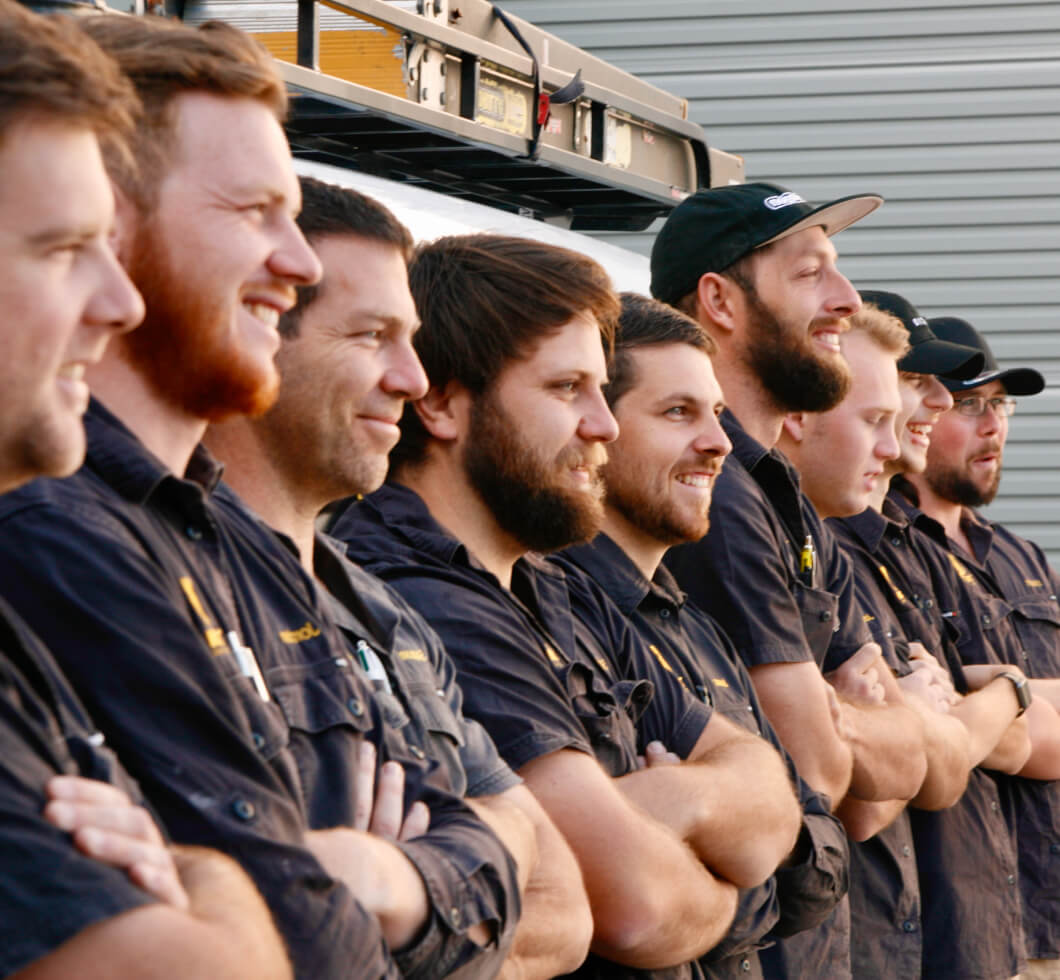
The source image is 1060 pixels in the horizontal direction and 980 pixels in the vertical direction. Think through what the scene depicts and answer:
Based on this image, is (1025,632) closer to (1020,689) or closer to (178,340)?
(1020,689)

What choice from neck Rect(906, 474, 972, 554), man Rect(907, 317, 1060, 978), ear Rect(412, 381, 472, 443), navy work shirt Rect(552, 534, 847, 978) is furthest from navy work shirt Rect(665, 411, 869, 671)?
neck Rect(906, 474, 972, 554)

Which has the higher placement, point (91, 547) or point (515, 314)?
point (91, 547)

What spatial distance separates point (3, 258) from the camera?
5.49 ft

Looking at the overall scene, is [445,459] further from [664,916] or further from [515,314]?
[664,916]

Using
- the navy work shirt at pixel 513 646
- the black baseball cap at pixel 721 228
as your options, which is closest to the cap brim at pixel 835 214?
the black baseball cap at pixel 721 228

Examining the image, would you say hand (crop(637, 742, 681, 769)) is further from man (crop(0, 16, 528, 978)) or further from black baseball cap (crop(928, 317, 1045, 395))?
black baseball cap (crop(928, 317, 1045, 395))

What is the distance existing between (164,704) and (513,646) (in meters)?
1.20

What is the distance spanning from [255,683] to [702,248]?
2848 mm

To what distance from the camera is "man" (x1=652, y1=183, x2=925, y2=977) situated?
3.98m

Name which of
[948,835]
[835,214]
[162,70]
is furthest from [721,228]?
[162,70]

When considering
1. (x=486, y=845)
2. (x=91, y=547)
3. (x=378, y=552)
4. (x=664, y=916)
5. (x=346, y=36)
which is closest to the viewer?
(x=91, y=547)

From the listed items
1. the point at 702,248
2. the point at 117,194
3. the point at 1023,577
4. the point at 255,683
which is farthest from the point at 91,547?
the point at 1023,577

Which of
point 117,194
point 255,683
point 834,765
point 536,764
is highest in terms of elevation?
point 117,194

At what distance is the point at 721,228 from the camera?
469 centimetres
